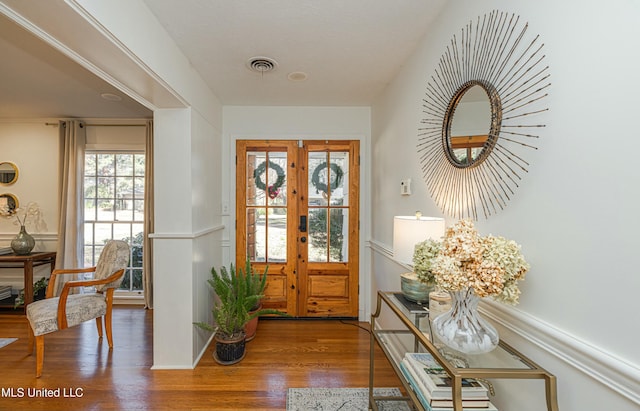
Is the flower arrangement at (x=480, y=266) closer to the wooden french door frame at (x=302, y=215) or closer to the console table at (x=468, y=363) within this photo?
the console table at (x=468, y=363)

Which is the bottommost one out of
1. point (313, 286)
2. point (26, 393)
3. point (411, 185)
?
point (26, 393)

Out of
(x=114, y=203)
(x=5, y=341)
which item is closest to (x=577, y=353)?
(x=5, y=341)

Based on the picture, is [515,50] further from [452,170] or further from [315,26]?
[315,26]

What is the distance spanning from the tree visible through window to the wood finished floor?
108 centimetres

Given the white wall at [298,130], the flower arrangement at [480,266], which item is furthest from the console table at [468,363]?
the white wall at [298,130]

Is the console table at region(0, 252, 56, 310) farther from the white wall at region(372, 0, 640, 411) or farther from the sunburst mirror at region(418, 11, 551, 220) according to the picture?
the white wall at region(372, 0, 640, 411)

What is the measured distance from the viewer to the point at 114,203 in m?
3.80

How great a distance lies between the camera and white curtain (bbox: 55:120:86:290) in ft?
11.6

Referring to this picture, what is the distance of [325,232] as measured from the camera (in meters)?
3.33

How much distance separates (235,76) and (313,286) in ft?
7.69

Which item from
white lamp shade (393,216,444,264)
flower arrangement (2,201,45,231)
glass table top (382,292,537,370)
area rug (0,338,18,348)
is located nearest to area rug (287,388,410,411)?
glass table top (382,292,537,370)

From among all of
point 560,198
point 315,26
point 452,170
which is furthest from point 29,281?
point 560,198

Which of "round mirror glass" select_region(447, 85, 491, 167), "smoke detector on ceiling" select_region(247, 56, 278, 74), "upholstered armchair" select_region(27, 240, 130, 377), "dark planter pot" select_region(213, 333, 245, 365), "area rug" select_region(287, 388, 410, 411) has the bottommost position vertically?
"area rug" select_region(287, 388, 410, 411)

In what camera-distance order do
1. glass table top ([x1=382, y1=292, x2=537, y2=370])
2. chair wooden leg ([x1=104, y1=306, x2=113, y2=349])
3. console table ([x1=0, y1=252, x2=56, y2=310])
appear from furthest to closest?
console table ([x1=0, y1=252, x2=56, y2=310])
chair wooden leg ([x1=104, y1=306, x2=113, y2=349])
glass table top ([x1=382, y1=292, x2=537, y2=370])
